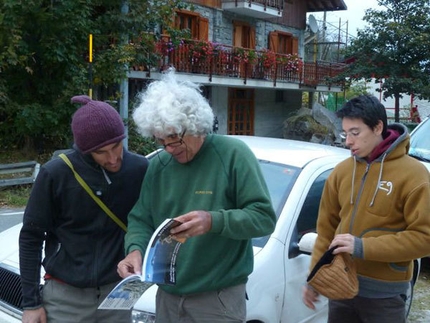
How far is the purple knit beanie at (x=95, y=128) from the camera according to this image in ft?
7.91

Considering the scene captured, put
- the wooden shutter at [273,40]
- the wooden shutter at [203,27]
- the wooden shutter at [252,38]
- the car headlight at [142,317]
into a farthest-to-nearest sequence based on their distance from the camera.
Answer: the wooden shutter at [273,40] < the wooden shutter at [252,38] < the wooden shutter at [203,27] < the car headlight at [142,317]

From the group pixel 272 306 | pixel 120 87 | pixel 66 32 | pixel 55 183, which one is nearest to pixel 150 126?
pixel 55 183

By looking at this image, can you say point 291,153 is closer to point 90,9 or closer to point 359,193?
point 359,193

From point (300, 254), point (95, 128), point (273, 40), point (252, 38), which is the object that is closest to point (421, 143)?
point (300, 254)

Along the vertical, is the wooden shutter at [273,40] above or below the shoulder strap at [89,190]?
above

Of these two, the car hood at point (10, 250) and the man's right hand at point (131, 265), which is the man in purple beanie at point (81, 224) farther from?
the car hood at point (10, 250)

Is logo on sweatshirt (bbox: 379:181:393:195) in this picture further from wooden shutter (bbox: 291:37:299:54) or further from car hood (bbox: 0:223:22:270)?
wooden shutter (bbox: 291:37:299:54)

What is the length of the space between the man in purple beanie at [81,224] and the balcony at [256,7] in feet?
60.0

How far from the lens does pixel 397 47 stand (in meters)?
20.9

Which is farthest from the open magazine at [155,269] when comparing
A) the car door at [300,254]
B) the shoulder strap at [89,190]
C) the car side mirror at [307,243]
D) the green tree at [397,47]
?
the green tree at [397,47]

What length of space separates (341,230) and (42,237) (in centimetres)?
141

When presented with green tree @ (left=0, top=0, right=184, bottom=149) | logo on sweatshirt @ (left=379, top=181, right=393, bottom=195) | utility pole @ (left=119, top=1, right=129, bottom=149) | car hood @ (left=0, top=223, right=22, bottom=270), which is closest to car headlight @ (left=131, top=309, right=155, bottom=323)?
car hood @ (left=0, top=223, right=22, bottom=270)

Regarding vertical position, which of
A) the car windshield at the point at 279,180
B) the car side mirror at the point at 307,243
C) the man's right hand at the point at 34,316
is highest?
the car windshield at the point at 279,180

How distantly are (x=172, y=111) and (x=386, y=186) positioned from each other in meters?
1.02
